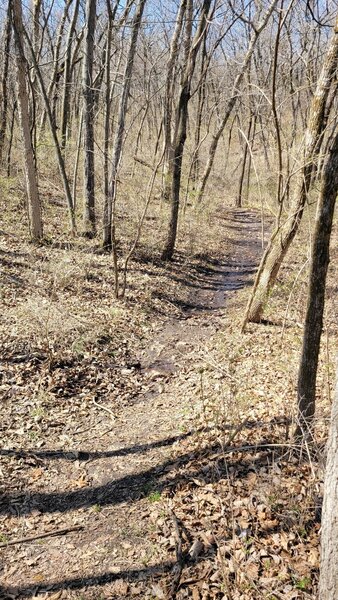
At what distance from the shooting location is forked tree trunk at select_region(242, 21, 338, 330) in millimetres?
5355

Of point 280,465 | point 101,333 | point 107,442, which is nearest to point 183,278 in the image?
point 101,333

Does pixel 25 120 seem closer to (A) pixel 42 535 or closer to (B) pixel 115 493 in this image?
(B) pixel 115 493

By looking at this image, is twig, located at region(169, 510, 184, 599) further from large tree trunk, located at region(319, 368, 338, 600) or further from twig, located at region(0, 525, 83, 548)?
large tree trunk, located at region(319, 368, 338, 600)

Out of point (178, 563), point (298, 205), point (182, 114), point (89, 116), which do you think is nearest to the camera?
point (178, 563)

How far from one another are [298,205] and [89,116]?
21.7ft

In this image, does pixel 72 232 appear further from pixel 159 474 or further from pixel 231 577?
pixel 231 577

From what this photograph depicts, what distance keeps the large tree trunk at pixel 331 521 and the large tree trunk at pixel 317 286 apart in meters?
1.00

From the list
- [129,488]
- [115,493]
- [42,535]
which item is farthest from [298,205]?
[42,535]

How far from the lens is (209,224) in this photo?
1720 centimetres

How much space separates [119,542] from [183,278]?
7663mm

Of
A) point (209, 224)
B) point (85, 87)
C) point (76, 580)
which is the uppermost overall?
point (85, 87)

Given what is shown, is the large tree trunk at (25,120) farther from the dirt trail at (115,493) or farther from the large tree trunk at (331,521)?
the large tree trunk at (331,521)

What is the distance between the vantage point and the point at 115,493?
164 inches

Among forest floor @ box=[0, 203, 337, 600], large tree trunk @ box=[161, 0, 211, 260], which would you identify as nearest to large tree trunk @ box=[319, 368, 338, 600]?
forest floor @ box=[0, 203, 337, 600]
